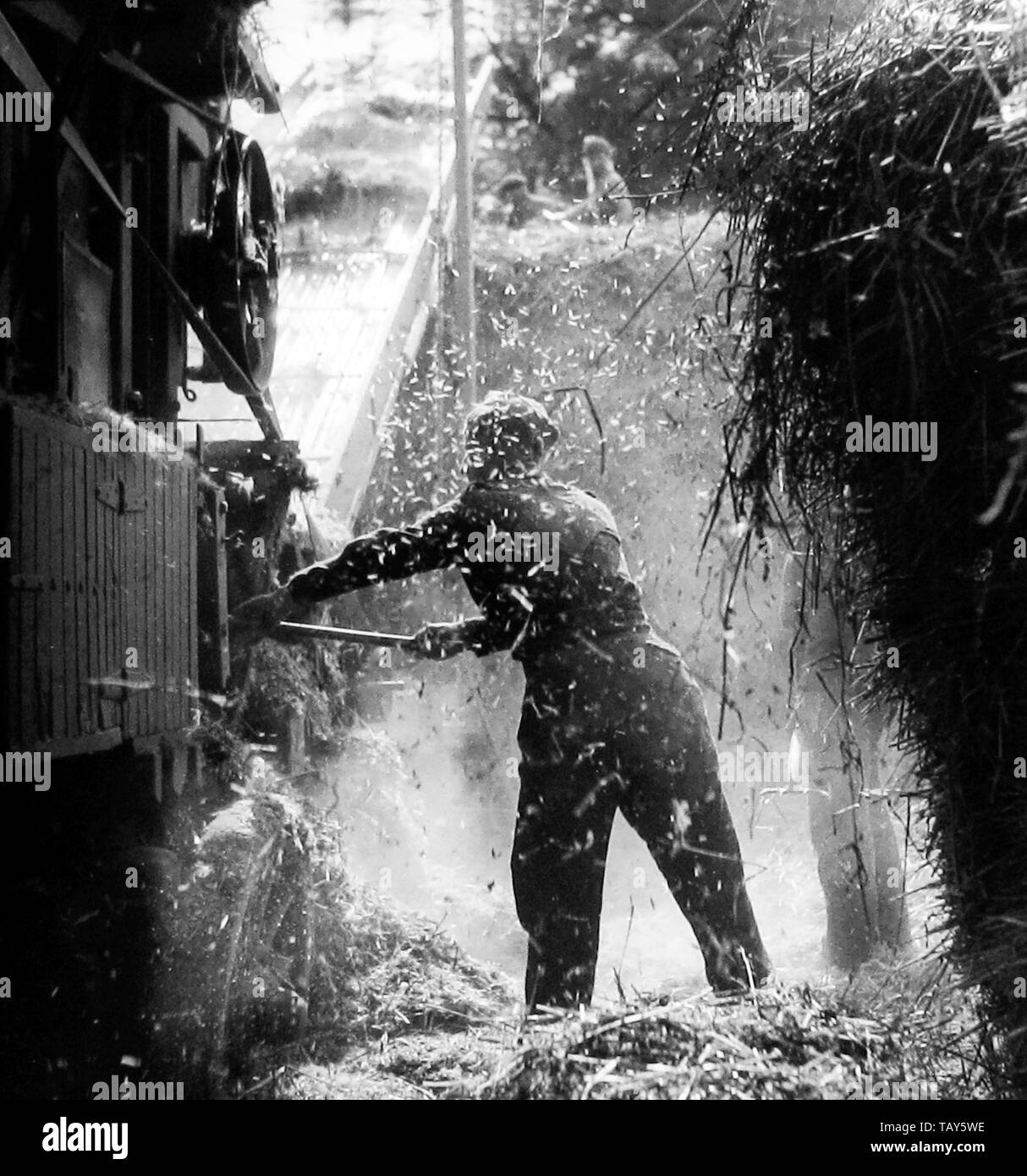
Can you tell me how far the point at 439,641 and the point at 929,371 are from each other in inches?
65.0

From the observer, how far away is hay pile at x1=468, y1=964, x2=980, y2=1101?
189cm

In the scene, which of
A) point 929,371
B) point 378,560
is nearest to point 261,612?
point 378,560

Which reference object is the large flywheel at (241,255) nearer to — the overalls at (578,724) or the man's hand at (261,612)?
the man's hand at (261,612)

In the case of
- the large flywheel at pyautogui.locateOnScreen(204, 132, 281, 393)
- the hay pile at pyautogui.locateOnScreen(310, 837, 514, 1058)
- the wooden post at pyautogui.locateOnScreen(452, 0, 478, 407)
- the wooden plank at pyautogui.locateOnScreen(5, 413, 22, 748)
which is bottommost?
the hay pile at pyautogui.locateOnScreen(310, 837, 514, 1058)

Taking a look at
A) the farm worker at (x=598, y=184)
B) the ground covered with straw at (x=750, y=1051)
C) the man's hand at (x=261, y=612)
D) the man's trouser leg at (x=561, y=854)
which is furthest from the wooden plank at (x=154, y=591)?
the farm worker at (x=598, y=184)

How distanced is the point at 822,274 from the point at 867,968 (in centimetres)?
226

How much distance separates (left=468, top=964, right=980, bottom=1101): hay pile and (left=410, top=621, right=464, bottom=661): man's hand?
4.08 feet

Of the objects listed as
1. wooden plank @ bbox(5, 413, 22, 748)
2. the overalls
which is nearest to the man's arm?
the overalls

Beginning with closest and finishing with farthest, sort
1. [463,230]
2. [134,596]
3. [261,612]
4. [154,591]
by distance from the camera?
1. [134,596]
2. [154,591]
3. [261,612]
4. [463,230]

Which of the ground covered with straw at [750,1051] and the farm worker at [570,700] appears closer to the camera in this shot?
the ground covered with straw at [750,1051]

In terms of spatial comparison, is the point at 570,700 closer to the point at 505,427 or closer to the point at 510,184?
the point at 505,427

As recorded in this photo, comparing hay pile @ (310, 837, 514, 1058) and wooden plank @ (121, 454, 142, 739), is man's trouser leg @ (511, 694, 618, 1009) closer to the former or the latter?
hay pile @ (310, 837, 514, 1058)

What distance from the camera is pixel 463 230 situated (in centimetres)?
535

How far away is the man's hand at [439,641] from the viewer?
3.11m
